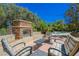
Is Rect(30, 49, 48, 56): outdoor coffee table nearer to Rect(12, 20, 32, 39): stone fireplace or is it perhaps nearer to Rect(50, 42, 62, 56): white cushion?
Rect(50, 42, 62, 56): white cushion

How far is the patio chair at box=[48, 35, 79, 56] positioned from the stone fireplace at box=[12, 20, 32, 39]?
0.54 metres

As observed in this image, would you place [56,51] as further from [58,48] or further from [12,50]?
[12,50]

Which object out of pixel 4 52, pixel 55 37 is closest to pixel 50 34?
pixel 55 37

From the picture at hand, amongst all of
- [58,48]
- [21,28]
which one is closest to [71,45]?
[58,48]

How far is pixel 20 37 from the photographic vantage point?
3896mm

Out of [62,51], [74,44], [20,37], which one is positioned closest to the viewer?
[74,44]

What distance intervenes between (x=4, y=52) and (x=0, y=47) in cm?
11

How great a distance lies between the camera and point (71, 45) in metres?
3.50

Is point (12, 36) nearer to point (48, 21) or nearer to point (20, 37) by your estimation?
point (20, 37)

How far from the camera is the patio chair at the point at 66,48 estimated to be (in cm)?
342

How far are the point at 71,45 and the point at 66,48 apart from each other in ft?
0.48

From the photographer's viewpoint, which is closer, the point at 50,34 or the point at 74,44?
the point at 74,44

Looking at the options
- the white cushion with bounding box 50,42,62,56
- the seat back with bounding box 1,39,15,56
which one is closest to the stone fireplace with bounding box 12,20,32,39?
the seat back with bounding box 1,39,15,56

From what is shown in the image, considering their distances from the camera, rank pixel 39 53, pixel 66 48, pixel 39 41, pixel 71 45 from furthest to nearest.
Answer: pixel 39 41 < pixel 39 53 < pixel 66 48 < pixel 71 45
